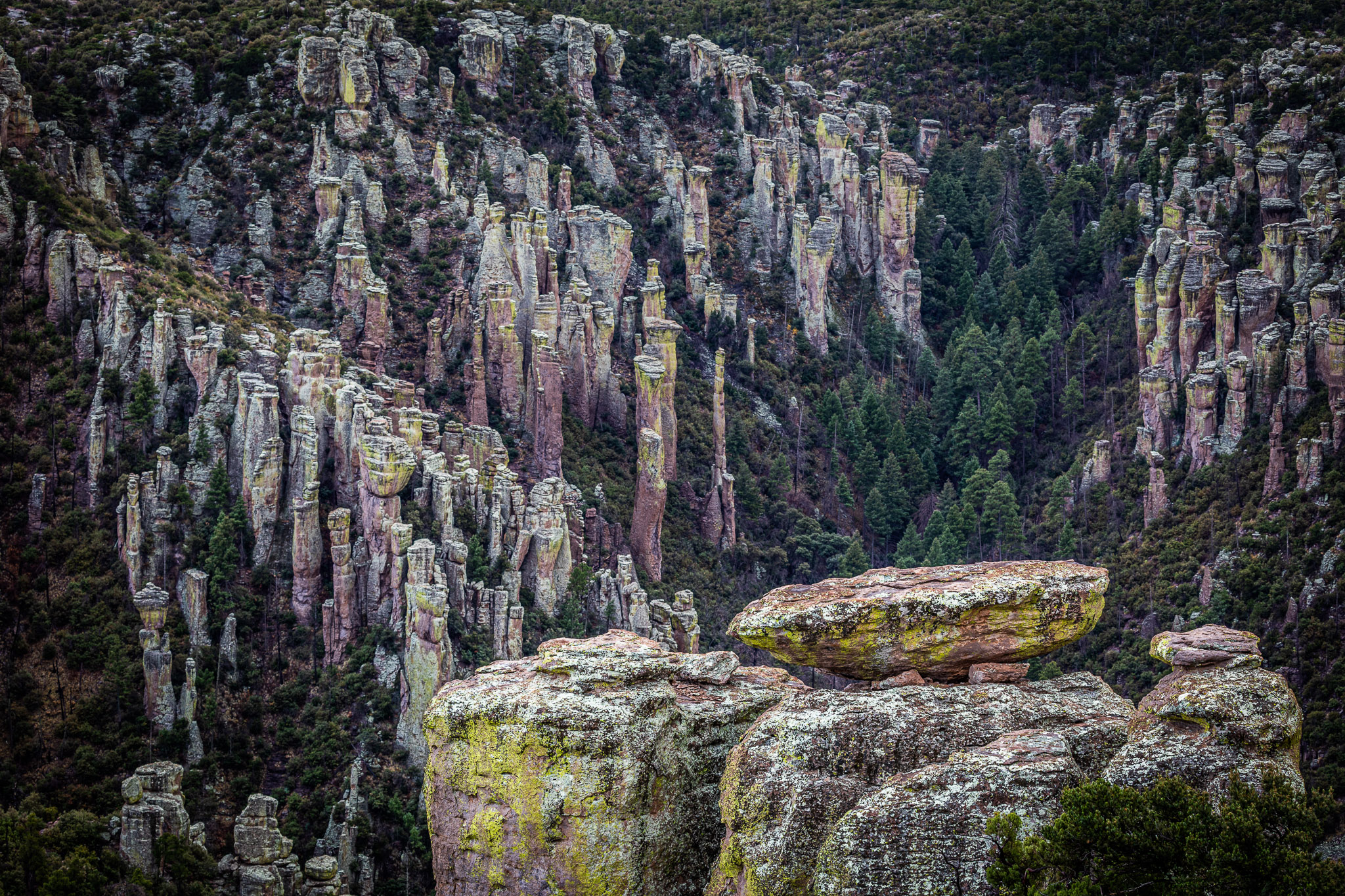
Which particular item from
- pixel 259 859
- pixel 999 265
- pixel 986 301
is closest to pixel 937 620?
pixel 259 859

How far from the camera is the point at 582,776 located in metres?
48.0

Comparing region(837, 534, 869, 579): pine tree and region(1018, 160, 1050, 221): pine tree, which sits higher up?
region(1018, 160, 1050, 221): pine tree

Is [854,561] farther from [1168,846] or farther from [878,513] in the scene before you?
[1168,846]

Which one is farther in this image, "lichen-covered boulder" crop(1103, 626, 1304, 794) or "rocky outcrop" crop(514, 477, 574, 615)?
"rocky outcrop" crop(514, 477, 574, 615)

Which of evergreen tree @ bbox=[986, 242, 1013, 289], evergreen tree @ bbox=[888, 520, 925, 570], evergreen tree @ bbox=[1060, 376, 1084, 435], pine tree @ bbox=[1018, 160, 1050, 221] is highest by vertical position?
pine tree @ bbox=[1018, 160, 1050, 221]

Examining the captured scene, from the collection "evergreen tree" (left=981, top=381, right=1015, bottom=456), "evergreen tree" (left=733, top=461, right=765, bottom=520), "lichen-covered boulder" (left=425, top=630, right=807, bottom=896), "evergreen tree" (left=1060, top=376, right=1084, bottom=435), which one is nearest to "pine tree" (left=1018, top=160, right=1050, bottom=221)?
"evergreen tree" (left=1060, top=376, right=1084, bottom=435)

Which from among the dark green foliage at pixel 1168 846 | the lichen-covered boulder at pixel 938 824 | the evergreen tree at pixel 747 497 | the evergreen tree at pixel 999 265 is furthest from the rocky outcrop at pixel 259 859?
the evergreen tree at pixel 999 265

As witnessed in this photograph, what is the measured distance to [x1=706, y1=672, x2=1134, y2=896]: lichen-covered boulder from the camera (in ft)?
146

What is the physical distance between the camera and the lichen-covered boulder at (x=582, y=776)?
48000 mm

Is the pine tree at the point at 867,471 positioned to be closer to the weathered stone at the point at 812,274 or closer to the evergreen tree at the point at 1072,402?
the evergreen tree at the point at 1072,402

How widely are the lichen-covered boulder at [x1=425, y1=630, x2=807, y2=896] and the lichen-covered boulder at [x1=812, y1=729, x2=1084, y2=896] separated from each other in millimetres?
6469

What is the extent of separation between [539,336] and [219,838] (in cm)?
5042

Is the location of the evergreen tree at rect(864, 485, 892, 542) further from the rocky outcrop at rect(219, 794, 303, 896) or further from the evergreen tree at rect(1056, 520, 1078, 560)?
the rocky outcrop at rect(219, 794, 303, 896)

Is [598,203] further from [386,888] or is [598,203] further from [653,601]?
[386,888]
